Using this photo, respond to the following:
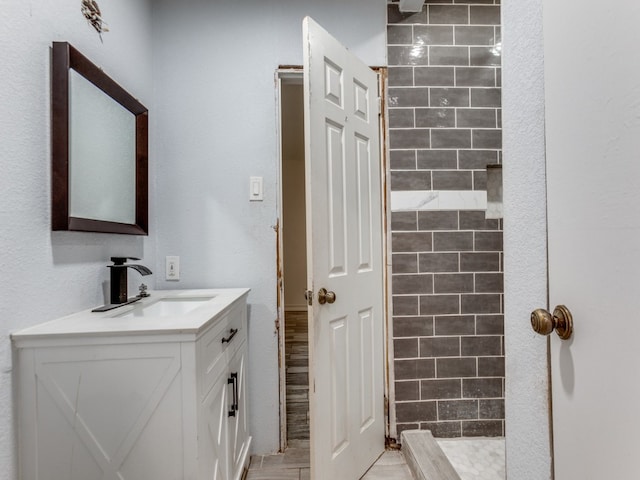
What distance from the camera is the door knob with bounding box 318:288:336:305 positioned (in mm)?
1356

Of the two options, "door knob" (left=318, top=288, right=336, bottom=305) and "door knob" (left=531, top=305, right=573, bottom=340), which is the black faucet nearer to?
"door knob" (left=318, top=288, right=336, bottom=305)

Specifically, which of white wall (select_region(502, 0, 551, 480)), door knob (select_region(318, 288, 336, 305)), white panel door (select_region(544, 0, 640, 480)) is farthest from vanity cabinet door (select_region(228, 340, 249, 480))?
white panel door (select_region(544, 0, 640, 480))

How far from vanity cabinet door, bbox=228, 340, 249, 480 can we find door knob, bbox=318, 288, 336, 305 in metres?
0.47

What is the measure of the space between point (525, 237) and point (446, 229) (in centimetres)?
116

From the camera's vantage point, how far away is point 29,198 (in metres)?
1.00

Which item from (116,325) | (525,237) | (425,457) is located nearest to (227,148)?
(116,325)

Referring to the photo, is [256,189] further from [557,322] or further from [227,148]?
[557,322]

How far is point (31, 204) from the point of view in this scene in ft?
3.31

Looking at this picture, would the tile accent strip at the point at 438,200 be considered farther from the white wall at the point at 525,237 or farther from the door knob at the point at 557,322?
the door knob at the point at 557,322

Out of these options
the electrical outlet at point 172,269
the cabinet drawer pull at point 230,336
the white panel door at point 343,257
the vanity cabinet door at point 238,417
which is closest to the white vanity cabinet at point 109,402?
the cabinet drawer pull at point 230,336

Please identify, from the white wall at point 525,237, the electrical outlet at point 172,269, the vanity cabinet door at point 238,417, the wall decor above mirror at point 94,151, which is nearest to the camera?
the white wall at point 525,237

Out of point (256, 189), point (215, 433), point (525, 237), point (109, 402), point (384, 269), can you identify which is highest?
point (256, 189)

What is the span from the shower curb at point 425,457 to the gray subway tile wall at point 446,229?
0.08 metres

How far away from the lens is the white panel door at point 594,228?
18.5 inches
